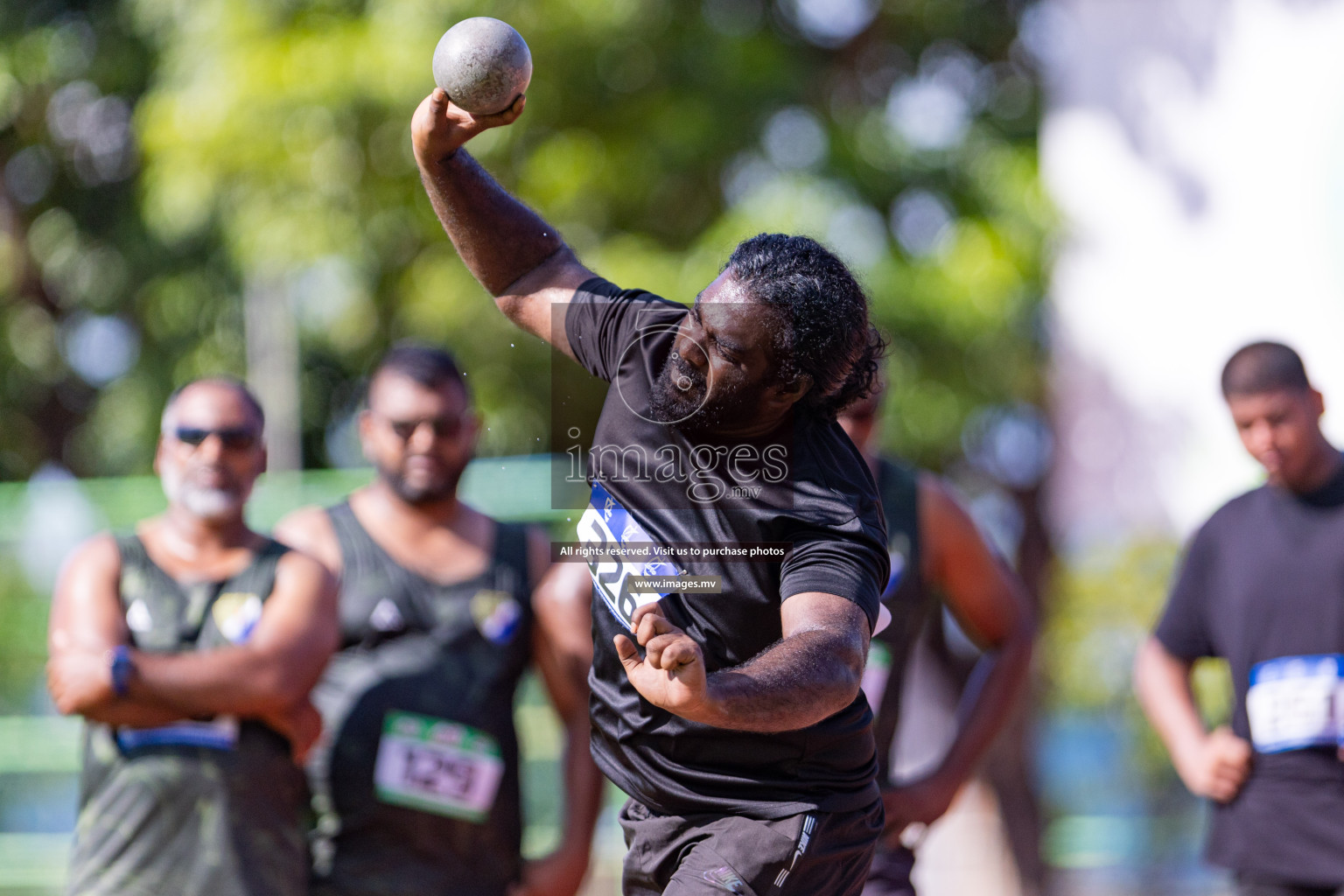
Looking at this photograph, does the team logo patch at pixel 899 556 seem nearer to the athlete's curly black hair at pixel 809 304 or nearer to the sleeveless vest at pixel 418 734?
the sleeveless vest at pixel 418 734

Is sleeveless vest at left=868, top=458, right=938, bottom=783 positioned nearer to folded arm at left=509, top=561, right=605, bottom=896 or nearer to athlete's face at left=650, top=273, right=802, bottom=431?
folded arm at left=509, top=561, right=605, bottom=896

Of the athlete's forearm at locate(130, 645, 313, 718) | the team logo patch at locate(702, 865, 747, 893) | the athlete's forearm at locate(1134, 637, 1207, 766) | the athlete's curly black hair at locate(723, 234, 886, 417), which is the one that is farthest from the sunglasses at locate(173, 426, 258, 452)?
the athlete's forearm at locate(1134, 637, 1207, 766)

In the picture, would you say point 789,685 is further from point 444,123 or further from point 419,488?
point 419,488

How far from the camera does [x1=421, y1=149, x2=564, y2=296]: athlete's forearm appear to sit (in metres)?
2.81

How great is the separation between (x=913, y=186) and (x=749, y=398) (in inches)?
289

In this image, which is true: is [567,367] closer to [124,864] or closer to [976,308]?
[124,864]

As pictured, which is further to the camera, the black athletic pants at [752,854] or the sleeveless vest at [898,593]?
the sleeveless vest at [898,593]

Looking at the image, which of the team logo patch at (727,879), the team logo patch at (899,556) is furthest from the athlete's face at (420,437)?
the team logo patch at (727,879)

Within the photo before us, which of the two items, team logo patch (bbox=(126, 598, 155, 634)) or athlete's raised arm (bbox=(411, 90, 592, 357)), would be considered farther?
team logo patch (bbox=(126, 598, 155, 634))

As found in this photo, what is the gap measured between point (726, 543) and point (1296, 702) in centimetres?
235

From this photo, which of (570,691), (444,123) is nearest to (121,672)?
(570,691)

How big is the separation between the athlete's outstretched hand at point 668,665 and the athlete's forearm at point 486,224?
3.13 ft

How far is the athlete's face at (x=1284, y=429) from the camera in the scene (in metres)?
4.14

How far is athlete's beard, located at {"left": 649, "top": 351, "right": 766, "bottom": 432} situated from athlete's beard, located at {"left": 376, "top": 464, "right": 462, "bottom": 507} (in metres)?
2.12
